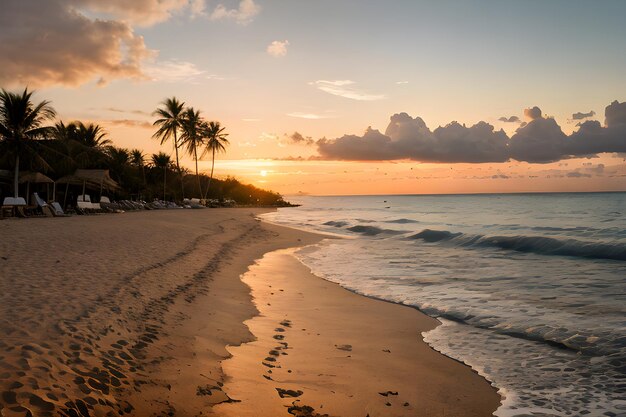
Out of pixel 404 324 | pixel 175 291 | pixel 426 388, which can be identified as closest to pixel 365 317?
pixel 404 324

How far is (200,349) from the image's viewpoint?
5340 millimetres

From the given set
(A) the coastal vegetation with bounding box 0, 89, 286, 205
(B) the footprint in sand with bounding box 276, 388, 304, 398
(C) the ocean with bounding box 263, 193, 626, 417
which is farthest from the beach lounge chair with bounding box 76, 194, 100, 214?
(B) the footprint in sand with bounding box 276, 388, 304, 398

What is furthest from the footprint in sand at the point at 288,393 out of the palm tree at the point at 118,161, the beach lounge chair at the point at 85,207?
the palm tree at the point at 118,161

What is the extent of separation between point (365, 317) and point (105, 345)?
462cm

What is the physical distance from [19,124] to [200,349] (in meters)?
33.2

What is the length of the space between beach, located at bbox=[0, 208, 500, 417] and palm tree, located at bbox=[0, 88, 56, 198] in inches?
1011

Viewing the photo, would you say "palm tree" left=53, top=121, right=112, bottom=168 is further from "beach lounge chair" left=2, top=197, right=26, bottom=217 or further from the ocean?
the ocean

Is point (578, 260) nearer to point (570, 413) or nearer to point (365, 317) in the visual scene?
point (365, 317)

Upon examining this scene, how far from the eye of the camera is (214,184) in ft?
274

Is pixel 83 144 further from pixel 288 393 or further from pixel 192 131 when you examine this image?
pixel 288 393

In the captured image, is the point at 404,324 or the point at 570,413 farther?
the point at 404,324

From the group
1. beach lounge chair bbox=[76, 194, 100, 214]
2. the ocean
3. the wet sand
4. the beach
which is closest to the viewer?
the beach

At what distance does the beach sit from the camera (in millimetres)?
3805

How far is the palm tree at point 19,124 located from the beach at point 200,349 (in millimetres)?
25688
